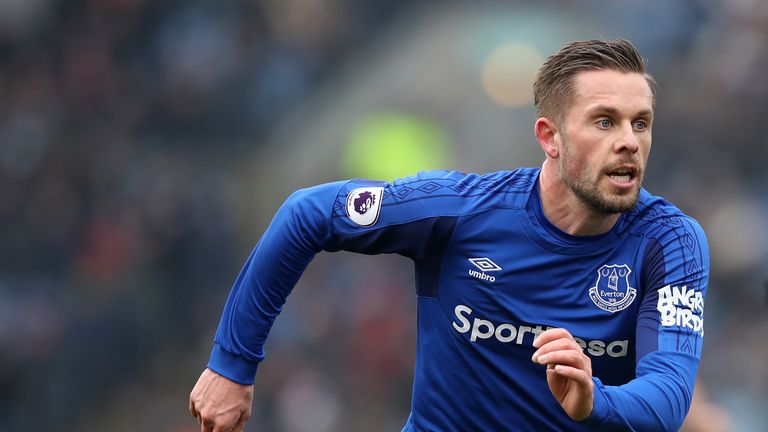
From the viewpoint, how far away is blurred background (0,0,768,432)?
9961mm

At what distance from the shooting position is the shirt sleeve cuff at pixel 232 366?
4117 millimetres

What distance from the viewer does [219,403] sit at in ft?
13.4

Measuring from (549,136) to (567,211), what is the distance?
0.30m

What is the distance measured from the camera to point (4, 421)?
10219mm

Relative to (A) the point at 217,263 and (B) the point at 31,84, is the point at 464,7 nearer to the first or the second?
(A) the point at 217,263

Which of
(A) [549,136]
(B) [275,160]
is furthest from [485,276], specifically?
(B) [275,160]

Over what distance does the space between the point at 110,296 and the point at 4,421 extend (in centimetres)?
149

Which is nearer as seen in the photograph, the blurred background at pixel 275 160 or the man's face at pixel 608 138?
the man's face at pixel 608 138

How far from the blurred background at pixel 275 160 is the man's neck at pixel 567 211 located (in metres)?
5.58

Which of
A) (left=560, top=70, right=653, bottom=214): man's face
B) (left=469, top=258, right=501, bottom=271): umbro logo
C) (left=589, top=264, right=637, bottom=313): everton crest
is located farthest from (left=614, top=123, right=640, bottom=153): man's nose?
(left=469, top=258, right=501, bottom=271): umbro logo

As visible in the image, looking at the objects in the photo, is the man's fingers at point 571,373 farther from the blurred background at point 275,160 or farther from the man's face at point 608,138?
the blurred background at point 275,160

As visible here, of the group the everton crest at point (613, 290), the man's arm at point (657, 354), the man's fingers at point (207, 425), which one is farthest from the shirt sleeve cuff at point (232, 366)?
the everton crest at point (613, 290)

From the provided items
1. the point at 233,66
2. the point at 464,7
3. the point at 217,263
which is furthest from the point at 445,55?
the point at 217,263

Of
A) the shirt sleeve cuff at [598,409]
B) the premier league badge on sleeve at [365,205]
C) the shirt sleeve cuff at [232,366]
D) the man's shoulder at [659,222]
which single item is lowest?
the shirt sleeve cuff at [232,366]
